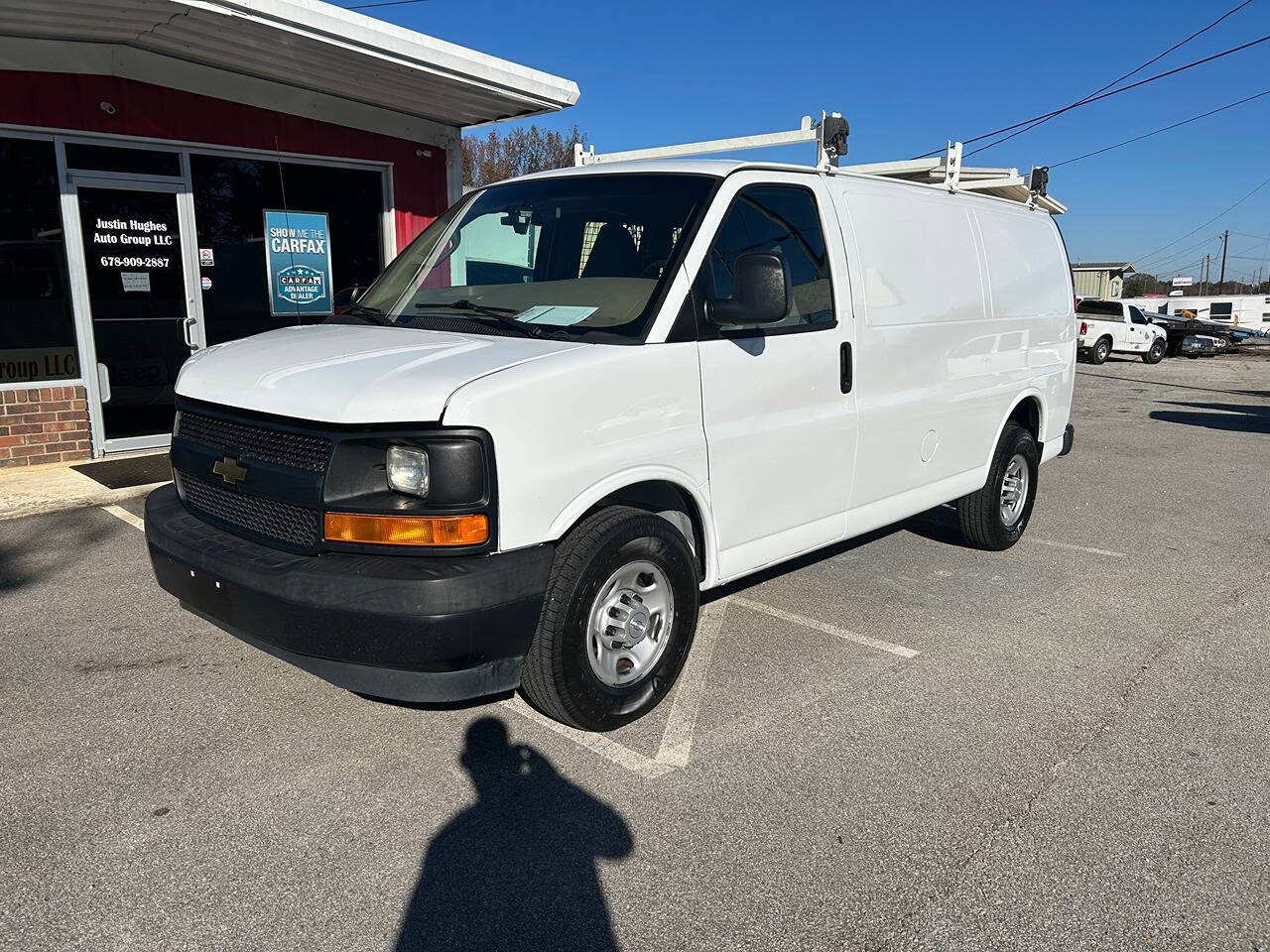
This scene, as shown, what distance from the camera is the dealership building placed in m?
7.62

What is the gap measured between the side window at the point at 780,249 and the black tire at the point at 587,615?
0.85m

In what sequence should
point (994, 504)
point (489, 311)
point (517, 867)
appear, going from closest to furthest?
point (517, 867), point (489, 311), point (994, 504)

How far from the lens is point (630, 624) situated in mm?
3512

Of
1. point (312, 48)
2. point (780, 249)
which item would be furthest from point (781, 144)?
point (312, 48)

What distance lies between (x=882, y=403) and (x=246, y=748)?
3172 millimetres

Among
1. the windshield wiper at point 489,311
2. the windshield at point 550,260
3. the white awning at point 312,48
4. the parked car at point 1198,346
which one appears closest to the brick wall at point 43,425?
the white awning at point 312,48

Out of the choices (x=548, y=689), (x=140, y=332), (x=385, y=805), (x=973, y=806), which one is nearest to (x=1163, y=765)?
(x=973, y=806)

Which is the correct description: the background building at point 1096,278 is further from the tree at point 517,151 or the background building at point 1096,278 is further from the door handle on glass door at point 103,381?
the door handle on glass door at point 103,381

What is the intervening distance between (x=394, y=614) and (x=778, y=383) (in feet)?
6.28

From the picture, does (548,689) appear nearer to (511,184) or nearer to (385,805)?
(385,805)

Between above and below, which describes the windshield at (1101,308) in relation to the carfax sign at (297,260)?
below

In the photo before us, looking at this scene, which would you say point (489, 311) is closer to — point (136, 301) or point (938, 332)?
point (938, 332)

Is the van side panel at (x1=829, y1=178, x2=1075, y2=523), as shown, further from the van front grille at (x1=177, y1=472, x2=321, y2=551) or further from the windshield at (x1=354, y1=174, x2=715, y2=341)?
the van front grille at (x1=177, y1=472, x2=321, y2=551)

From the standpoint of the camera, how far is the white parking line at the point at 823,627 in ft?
14.8
